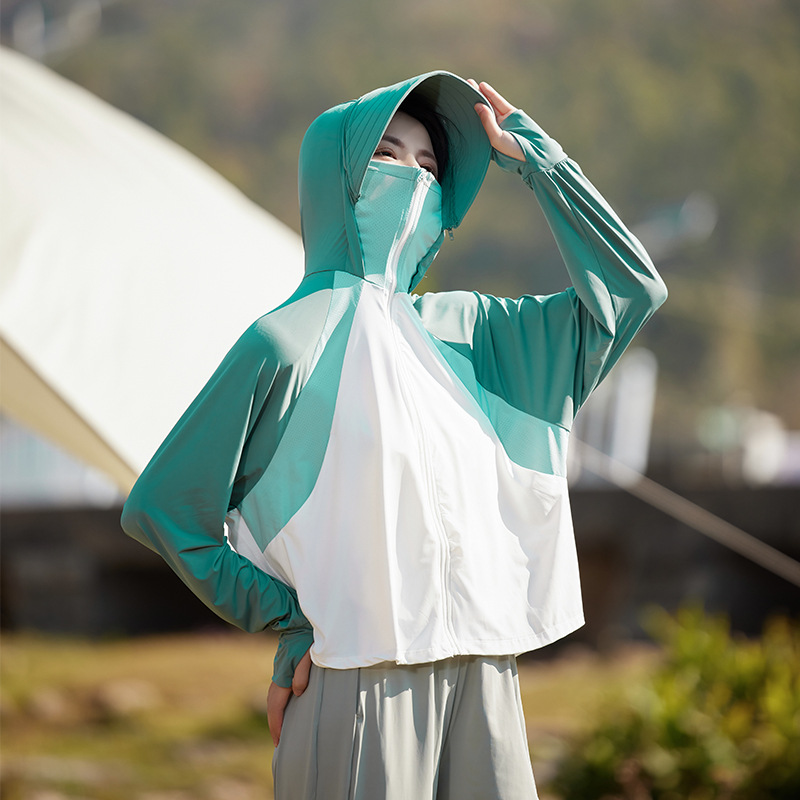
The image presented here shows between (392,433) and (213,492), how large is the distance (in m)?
0.25

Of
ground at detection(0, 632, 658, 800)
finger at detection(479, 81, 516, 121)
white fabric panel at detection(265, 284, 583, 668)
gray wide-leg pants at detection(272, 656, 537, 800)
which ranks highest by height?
finger at detection(479, 81, 516, 121)

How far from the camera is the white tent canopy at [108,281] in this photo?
224cm

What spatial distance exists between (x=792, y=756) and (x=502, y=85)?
114 ft

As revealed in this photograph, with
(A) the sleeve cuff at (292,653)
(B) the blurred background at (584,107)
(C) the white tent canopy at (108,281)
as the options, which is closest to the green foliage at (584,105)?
(B) the blurred background at (584,107)

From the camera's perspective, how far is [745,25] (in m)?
40.1

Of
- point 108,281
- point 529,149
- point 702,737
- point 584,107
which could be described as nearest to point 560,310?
point 529,149

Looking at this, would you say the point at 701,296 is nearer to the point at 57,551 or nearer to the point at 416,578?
the point at 57,551

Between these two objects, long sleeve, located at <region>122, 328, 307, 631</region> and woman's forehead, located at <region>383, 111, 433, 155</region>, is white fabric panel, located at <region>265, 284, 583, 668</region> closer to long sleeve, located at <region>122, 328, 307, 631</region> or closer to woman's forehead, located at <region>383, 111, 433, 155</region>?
long sleeve, located at <region>122, 328, 307, 631</region>

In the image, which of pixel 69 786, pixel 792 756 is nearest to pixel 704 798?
pixel 792 756

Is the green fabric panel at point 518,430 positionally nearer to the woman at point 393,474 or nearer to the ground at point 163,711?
the woman at point 393,474

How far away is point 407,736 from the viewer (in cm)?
142

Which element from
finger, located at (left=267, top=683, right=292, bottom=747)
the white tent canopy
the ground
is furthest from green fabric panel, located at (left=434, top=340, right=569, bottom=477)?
the ground

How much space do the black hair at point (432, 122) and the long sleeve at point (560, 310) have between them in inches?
4.7

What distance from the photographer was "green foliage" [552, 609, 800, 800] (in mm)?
4164
